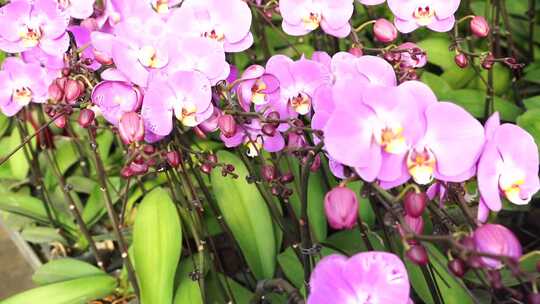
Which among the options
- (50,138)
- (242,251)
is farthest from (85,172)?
(242,251)

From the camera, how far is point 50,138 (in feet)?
4.40

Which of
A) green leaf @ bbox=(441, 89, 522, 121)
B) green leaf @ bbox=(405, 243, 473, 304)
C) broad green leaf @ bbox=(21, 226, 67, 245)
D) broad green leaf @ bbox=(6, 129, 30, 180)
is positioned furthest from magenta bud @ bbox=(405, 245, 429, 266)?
broad green leaf @ bbox=(6, 129, 30, 180)

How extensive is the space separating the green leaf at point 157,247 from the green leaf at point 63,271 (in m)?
0.20

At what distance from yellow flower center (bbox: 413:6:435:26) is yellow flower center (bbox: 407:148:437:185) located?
0.30 metres

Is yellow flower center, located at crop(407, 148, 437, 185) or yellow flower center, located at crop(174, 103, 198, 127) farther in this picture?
yellow flower center, located at crop(174, 103, 198, 127)

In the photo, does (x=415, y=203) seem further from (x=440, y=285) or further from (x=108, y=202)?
(x=108, y=202)

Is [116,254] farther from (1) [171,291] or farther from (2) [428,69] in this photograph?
(2) [428,69]

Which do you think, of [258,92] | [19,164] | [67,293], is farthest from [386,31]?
[19,164]

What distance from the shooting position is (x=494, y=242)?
42 centimetres

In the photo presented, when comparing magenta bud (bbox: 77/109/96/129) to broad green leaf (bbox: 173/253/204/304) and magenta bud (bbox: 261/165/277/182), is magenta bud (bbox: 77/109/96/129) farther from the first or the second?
broad green leaf (bbox: 173/253/204/304)

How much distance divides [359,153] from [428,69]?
90cm

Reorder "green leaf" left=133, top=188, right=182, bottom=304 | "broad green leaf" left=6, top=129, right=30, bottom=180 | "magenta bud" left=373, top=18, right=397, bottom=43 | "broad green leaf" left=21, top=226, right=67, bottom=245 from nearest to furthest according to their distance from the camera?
"magenta bud" left=373, top=18, right=397, bottom=43 → "green leaf" left=133, top=188, right=182, bottom=304 → "broad green leaf" left=21, top=226, right=67, bottom=245 → "broad green leaf" left=6, top=129, right=30, bottom=180

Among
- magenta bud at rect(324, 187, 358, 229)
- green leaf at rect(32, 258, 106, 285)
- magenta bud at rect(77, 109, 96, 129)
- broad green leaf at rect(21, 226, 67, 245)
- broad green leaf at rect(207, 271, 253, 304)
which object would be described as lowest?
broad green leaf at rect(21, 226, 67, 245)

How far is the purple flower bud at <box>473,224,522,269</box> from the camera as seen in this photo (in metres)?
0.41
